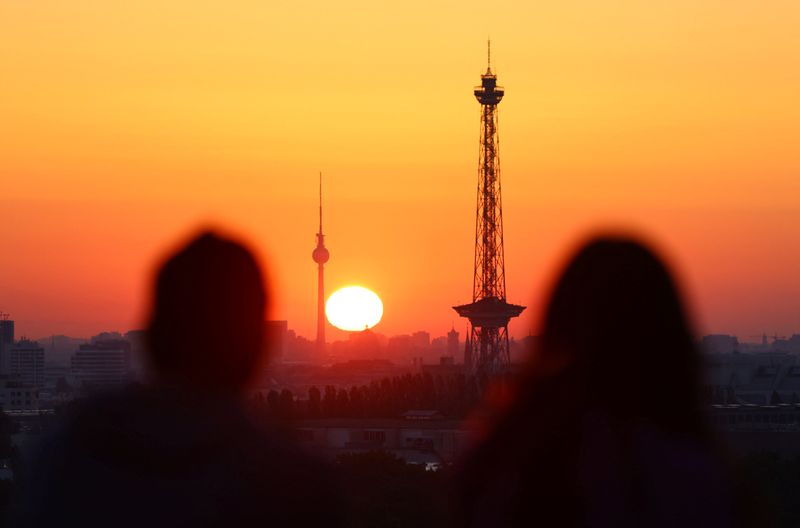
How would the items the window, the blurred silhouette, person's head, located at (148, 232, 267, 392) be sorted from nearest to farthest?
the blurred silhouette
person's head, located at (148, 232, 267, 392)
the window

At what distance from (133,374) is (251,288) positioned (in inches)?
12.4

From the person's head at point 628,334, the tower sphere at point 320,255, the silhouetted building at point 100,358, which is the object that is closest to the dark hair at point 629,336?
the person's head at point 628,334

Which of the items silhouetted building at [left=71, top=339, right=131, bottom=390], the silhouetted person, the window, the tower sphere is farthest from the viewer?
the tower sphere

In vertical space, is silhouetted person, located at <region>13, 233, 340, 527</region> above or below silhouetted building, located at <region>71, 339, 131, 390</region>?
below

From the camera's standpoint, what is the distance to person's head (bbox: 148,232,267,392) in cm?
359

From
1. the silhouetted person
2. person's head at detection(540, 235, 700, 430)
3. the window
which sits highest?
person's head at detection(540, 235, 700, 430)

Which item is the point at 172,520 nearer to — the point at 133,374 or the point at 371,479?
the point at 133,374

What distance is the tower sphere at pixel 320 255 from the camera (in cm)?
13438

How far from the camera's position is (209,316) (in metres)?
3.63

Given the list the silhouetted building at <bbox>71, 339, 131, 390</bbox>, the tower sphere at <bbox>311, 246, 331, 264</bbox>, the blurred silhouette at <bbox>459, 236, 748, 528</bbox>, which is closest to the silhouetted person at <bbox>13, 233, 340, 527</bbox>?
the blurred silhouette at <bbox>459, 236, 748, 528</bbox>

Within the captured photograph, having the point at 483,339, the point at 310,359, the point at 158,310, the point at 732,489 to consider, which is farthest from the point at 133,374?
the point at 310,359

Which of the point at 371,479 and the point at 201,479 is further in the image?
the point at 371,479

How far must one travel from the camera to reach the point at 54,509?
11.1ft

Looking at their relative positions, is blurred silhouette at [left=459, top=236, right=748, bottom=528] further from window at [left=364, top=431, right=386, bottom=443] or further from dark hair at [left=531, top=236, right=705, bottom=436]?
window at [left=364, top=431, right=386, bottom=443]
